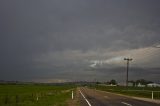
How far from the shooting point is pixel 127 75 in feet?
318

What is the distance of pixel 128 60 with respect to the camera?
99.5 m

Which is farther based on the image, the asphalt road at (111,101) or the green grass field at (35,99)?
the green grass field at (35,99)

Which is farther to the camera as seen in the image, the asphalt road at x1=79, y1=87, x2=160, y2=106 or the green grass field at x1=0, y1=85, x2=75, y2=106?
the green grass field at x1=0, y1=85, x2=75, y2=106

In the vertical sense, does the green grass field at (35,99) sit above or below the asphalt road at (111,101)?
below

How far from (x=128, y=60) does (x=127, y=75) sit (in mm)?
5400

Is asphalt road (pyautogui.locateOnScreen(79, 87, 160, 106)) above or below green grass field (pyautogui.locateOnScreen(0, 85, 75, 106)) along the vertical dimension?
above

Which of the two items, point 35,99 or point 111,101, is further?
point 35,99

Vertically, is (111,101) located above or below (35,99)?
above
